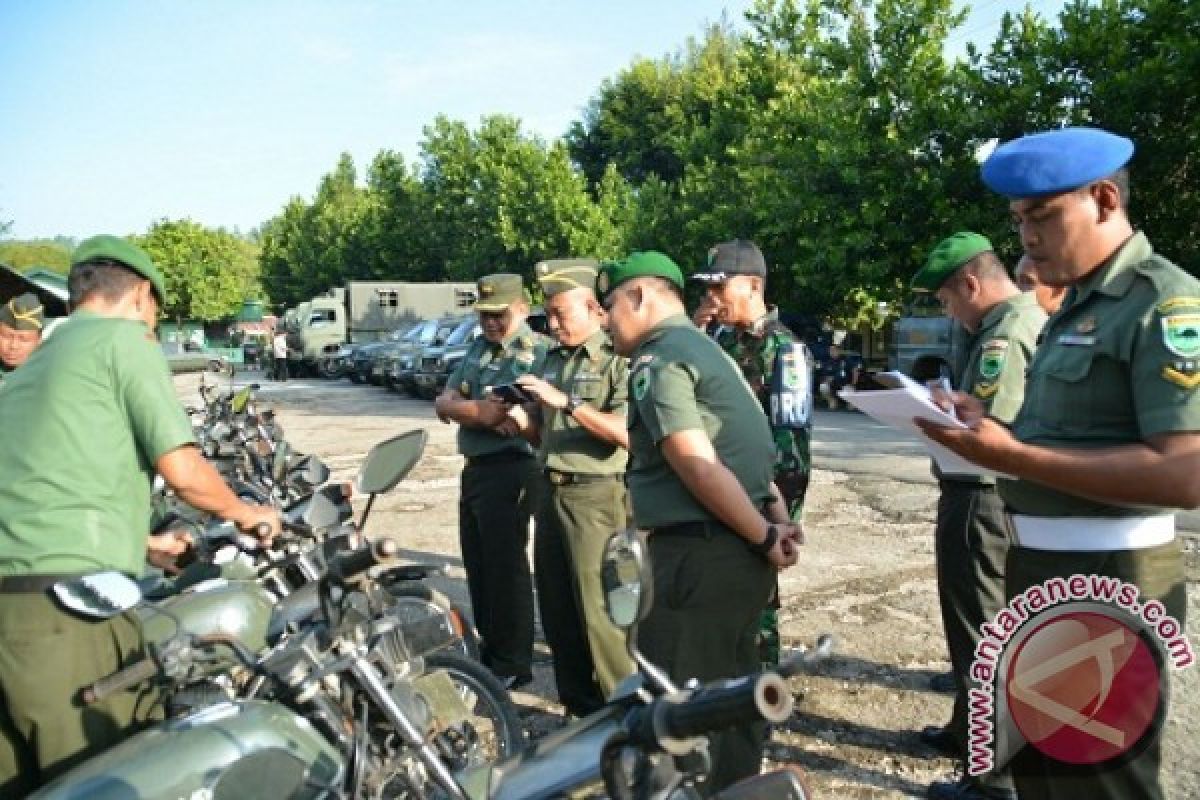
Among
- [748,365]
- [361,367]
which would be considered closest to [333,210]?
[361,367]

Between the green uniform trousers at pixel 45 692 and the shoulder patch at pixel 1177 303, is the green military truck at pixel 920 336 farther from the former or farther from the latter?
the green uniform trousers at pixel 45 692

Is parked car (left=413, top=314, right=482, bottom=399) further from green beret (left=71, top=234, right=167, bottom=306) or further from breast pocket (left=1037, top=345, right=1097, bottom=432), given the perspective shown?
breast pocket (left=1037, top=345, right=1097, bottom=432)

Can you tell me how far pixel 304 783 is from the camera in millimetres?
2072

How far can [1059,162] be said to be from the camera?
2.10 metres

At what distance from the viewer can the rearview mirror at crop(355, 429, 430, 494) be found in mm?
2875

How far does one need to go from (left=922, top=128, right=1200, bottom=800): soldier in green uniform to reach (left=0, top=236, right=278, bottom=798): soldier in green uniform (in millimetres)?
1999

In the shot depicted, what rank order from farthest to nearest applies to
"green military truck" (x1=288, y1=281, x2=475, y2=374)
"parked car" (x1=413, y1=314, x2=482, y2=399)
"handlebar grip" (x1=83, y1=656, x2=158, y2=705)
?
"green military truck" (x1=288, y1=281, x2=475, y2=374), "parked car" (x1=413, y1=314, x2=482, y2=399), "handlebar grip" (x1=83, y1=656, x2=158, y2=705)

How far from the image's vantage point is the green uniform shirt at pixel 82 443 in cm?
243

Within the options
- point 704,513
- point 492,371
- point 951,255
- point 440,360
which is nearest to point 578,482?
point 492,371

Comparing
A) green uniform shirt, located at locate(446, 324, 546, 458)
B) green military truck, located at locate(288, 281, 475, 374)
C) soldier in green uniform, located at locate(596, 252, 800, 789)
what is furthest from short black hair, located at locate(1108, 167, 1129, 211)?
green military truck, located at locate(288, 281, 475, 374)

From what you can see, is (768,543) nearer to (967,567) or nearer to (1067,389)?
(1067,389)

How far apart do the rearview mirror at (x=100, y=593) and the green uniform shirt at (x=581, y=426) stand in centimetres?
211

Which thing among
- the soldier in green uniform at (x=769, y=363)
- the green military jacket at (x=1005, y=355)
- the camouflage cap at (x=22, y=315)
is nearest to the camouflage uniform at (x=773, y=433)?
the soldier in green uniform at (x=769, y=363)

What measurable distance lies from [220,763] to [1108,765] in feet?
6.03
